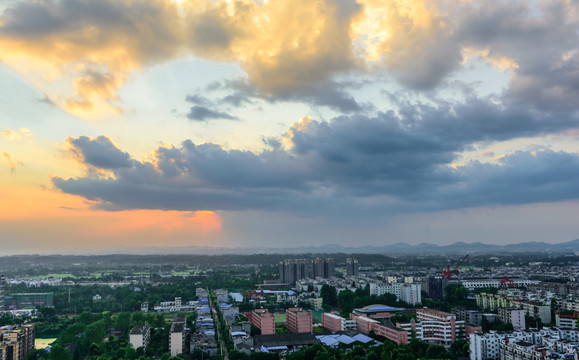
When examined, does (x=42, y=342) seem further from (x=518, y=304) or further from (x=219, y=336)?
(x=518, y=304)

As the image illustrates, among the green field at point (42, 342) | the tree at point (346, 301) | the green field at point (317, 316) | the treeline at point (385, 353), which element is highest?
the treeline at point (385, 353)

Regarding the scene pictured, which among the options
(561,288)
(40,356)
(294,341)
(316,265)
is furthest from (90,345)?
(316,265)

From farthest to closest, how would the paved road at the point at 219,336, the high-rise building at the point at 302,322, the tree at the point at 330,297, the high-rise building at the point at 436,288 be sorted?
the high-rise building at the point at 436,288
the tree at the point at 330,297
the high-rise building at the point at 302,322
the paved road at the point at 219,336

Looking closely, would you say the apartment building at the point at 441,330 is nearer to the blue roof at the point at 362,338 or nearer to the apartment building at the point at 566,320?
the blue roof at the point at 362,338

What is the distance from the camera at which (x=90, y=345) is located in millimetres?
15109

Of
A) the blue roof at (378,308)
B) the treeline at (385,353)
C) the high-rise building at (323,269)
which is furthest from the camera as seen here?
the high-rise building at (323,269)

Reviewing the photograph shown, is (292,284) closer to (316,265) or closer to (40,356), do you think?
(316,265)

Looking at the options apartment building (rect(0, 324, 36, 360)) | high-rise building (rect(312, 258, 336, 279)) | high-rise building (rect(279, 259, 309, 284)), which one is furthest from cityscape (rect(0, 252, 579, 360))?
high-rise building (rect(312, 258, 336, 279))

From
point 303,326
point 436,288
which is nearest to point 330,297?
point 436,288

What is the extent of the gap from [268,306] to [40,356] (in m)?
14.2

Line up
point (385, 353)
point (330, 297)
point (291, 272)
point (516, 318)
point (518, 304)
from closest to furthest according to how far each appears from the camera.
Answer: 1. point (385, 353)
2. point (516, 318)
3. point (518, 304)
4. point (330, 297)
5. point (291, 272)

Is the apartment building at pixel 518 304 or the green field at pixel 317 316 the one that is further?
the green field at pixel 317 316

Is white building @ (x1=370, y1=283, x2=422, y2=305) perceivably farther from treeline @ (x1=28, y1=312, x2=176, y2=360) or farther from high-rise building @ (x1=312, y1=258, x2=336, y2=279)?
high-rise building @ (x1=312, y1=258, x2=336, y2=279)

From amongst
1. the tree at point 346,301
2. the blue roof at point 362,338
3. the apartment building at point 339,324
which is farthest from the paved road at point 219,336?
the tree at point 346,301
